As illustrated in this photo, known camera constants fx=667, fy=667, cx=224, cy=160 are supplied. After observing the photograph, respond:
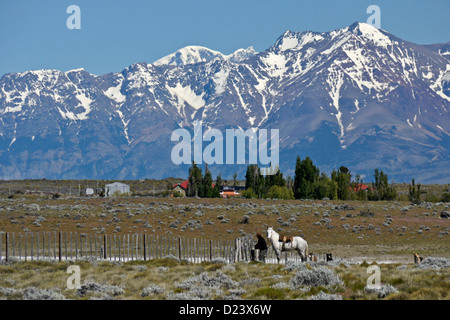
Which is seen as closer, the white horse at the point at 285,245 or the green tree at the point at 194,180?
the white horse at the point at 285,245

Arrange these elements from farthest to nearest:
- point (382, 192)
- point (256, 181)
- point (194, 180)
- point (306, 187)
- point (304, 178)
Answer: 1. point (194, 180)
2. point (256, 181)
3. point (304, 178)
4. point (382, 192)
5. point (306, 187)

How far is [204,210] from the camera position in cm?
7906

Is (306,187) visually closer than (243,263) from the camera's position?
No

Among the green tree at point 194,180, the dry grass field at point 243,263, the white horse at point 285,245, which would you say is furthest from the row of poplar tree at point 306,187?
the white horse at point 285,245

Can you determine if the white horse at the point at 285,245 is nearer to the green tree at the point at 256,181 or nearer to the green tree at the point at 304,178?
the green tree at the point at 304,178

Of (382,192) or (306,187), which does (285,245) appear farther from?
(382,192)

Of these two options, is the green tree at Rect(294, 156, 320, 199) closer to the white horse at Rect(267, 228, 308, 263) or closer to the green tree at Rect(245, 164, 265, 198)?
the green tree at Rect(245, 164, 265, 198)

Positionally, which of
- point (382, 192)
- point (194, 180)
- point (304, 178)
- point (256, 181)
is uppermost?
point (304, 178)

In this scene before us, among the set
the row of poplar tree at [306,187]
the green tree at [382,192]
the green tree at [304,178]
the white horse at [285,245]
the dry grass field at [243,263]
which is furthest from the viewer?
the green tree at [382,192]

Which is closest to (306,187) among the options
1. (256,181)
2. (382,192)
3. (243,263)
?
(382,192)

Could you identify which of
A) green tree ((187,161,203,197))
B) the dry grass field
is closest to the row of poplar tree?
green tree ((187,161,203,197))
